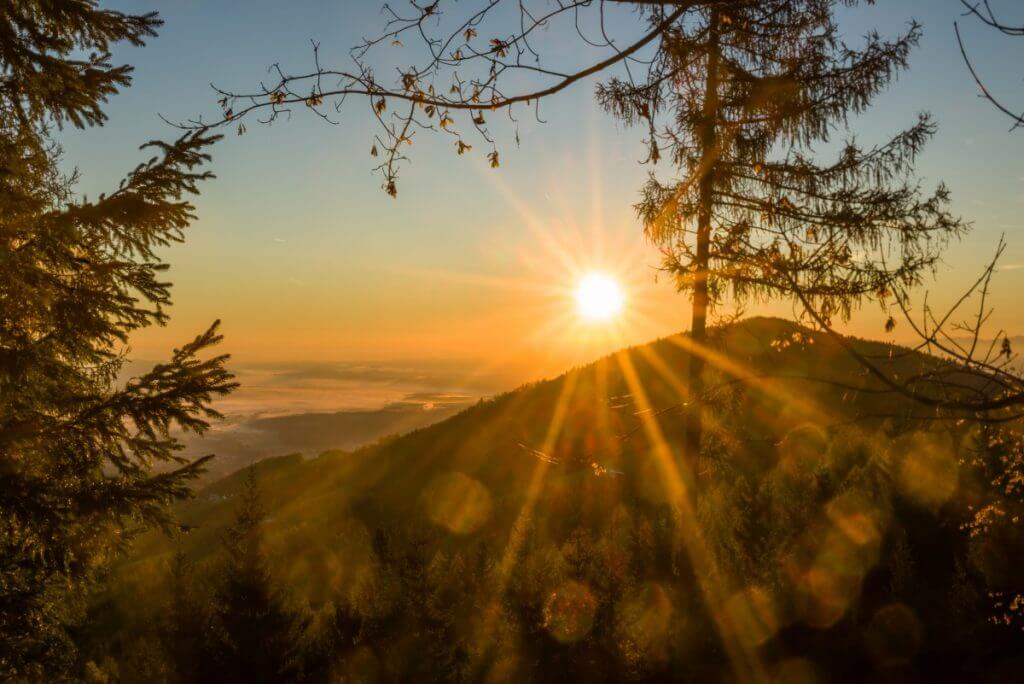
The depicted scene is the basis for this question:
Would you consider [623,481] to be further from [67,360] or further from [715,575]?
[67,360]

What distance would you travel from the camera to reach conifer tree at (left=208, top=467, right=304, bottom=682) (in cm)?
1183

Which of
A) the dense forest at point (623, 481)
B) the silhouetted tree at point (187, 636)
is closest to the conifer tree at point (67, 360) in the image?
the dense forest at point (623, 481)

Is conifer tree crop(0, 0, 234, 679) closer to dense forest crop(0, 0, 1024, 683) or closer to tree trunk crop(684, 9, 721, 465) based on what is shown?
dense forest crop(0, 0, 1024, 683)

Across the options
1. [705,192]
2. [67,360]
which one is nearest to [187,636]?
[67,360]

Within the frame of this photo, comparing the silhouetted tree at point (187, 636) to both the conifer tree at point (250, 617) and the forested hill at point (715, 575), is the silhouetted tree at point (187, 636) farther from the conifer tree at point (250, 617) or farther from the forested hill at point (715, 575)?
the forested hill at point (715, 575)

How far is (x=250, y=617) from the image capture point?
1191 centimetres

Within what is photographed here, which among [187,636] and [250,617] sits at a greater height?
[250,617]

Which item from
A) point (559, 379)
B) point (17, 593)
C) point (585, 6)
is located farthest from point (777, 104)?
point (559, 379)

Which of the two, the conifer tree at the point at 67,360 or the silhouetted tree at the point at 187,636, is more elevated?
the conifer tree at the point at 67,360

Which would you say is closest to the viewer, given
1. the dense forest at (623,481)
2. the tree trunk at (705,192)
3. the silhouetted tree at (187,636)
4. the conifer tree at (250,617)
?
the dense forest at (623,481)

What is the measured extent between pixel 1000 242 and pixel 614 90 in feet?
32.2

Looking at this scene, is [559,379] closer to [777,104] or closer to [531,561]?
[531,561]

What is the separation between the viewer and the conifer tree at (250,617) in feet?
38.8

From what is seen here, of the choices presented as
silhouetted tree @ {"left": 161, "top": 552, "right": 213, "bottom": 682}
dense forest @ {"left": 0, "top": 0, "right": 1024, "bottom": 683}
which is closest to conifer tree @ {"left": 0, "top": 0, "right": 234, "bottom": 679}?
dense forest @ {"left": 0, "top": 0, "right": 1024, "bottom": 683}
